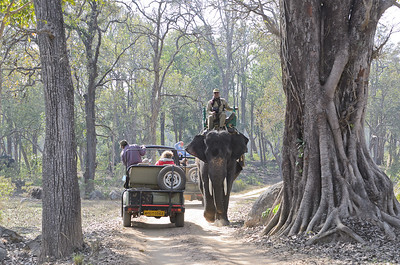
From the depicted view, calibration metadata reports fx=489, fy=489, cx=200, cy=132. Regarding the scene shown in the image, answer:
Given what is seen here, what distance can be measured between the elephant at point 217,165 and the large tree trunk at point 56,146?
178 inches

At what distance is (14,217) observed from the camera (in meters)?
15.9

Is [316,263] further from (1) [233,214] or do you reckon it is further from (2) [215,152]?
(1) [233,214]

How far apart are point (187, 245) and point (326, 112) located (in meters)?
3.86

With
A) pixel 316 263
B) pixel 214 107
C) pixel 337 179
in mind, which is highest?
pixel 214 107

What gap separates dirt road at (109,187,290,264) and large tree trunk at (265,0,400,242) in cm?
121

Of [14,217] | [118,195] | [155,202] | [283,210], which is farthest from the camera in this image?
[118,195]

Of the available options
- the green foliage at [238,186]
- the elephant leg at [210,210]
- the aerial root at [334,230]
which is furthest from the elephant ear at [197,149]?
the green foliage at [238,186]

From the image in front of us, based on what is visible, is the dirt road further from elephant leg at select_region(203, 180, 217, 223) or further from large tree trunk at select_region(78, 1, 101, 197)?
large tree trunk at select_region(78, 1, 101, 197)

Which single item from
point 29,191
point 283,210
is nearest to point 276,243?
point 283,210

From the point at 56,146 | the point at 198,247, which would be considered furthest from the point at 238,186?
the point at 56,146

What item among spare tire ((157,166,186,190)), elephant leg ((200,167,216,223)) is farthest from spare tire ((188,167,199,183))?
spare tire ((157,166,186,190))

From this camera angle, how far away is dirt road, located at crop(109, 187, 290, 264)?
8.36 meters

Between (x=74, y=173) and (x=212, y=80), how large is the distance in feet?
155

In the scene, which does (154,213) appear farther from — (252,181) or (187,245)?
(252,181)
